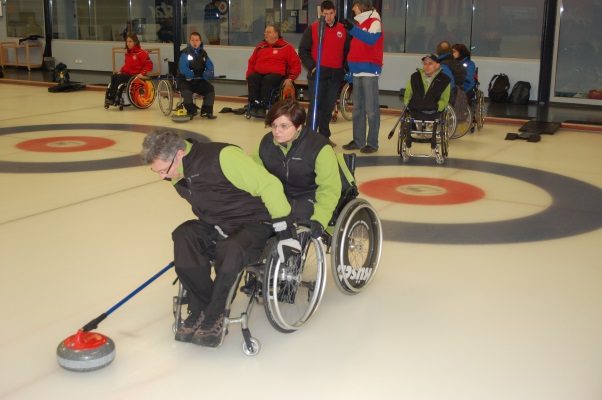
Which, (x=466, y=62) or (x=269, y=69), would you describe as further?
(x=269, y=69)

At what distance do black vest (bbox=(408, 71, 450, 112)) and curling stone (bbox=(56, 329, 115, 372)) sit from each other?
460cm

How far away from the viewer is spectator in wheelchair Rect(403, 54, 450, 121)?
22.5 feet

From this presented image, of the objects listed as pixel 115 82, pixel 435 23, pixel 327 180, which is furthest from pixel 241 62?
pixel 327 180

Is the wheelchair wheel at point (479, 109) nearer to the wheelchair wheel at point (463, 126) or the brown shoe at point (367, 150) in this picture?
the wheelchair wheel at point (463, 126)

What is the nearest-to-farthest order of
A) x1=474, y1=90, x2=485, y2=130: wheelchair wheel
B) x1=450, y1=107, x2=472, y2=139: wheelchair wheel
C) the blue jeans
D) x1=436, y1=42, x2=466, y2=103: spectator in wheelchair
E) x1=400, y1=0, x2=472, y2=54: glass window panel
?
the blue jeans < x1=436, y1=42, x2=466, y2=103: spectator in wheelchair < x1=450, y1=107, x2=472, y2=139: wheelchair wheel < x1=474, y1=90, x2=485, y2=130: wheelchair wheel < x1=400, y1=0, x2=472, y2=54: glass window panel

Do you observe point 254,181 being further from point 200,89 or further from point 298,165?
point 200,89

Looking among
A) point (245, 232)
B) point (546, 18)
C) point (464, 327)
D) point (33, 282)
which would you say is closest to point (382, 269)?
point (464, 327)

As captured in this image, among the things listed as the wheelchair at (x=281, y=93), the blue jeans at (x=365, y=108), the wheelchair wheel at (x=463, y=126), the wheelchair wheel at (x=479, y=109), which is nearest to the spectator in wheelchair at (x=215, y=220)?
the blue jeans at (x=365, y=108)

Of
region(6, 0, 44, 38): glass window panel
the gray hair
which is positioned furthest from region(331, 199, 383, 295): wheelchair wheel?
region(6, 0, 44, 38): glass window panel

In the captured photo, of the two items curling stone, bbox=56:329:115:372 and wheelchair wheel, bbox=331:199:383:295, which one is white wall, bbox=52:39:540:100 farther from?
curling stone, bbox=56:329:115:372

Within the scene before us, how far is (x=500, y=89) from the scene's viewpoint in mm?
11359

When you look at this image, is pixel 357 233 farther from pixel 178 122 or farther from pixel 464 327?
pixel 178 122

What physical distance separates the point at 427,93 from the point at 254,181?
162 inches

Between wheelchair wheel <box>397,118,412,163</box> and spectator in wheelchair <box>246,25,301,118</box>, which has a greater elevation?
spectator in wheelchair <box>246,25,301,118</box>
